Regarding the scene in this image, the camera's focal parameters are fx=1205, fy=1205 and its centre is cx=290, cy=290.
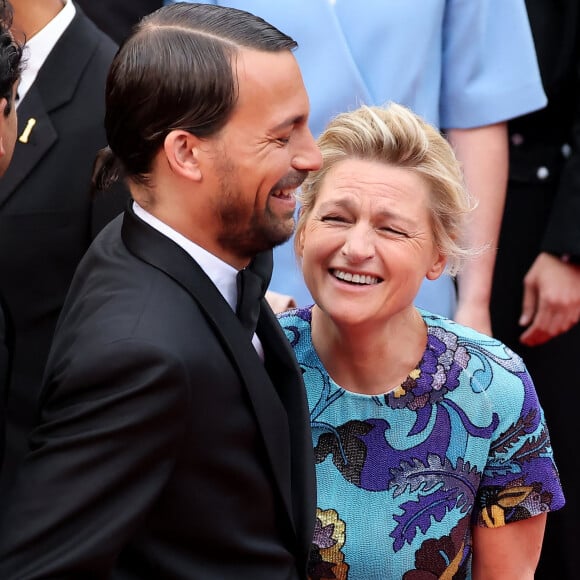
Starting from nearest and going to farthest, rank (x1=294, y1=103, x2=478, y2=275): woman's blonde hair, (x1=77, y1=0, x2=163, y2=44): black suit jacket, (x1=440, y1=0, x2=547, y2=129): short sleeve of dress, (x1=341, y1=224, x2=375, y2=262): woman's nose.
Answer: (x1=341, y1=224, x2=375, y2=262): woman's nose → (x1=294, y1=103, x2=478, y2=275): woman's blonde hair → (x1=440, y1=0, x2=547, y2=129): short sleeve of dress → (x1=77, y1=0, x2=163, y2=44): black suit jacket

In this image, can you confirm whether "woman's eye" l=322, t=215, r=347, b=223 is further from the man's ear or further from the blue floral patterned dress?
the man's ear

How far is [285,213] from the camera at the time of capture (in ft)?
5.61

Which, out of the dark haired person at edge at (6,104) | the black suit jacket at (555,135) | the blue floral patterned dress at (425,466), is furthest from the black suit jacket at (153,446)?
the black suit jacket at (555,135)

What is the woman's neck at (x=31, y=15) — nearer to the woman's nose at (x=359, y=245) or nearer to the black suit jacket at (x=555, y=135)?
the woman's nose at (x=359, y=245)

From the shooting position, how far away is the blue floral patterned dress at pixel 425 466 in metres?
2.21

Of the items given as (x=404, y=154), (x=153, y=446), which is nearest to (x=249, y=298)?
(x=153, y=446)

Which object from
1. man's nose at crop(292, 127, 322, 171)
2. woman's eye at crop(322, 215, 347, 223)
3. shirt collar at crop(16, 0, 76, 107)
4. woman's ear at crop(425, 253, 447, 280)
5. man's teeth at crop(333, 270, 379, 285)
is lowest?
woman's ear at crop(425, 253, 447, 280)

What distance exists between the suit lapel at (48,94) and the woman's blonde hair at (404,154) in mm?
530

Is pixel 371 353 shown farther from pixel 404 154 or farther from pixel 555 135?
pixel 555 135

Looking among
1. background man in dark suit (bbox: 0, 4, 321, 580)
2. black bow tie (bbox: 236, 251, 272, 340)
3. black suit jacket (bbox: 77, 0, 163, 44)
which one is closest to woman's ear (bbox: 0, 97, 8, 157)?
background man in dark suit (bbox: 0, 4, 321, 580)

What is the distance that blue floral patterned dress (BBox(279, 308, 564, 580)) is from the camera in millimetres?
2207

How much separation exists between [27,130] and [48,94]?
3.8 inches

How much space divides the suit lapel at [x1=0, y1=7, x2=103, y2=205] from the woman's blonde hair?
0.53 m

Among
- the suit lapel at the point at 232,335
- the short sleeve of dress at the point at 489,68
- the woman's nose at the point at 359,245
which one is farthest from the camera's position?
the short sleeve of dress at the point at 489,68
